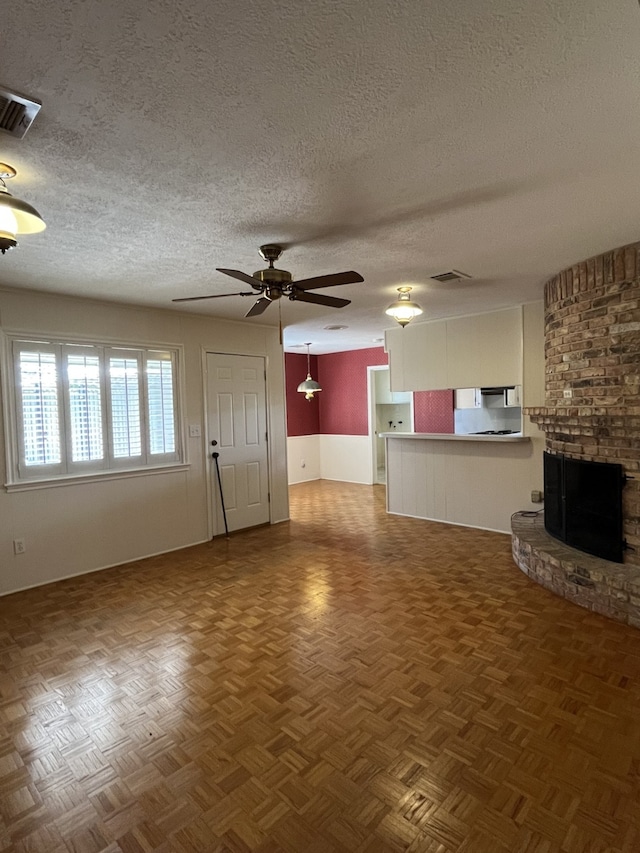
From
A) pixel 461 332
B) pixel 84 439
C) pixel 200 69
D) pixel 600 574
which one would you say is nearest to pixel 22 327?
pixel 84 439

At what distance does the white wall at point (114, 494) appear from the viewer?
3.85 m

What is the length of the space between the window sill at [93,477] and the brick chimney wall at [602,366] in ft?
11.9

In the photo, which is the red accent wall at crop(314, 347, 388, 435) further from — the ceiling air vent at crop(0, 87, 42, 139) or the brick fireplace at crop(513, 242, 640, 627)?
the ceiling air vent at crop(0, 87, 42, 139)

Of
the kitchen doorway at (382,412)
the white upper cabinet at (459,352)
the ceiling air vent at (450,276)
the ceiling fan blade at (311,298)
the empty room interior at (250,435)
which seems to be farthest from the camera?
the kitchen doorway at (382,412)

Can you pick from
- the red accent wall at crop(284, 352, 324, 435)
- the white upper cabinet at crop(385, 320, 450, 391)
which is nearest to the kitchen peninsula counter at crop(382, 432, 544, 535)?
the white upper cabinet at crop(385, 320, 450, 391)

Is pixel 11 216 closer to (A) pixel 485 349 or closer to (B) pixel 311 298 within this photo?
(B) pixel 311 298

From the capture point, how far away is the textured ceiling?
4.02 ft

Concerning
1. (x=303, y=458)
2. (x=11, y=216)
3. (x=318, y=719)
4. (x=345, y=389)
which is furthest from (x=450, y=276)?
(x=303, y=458)

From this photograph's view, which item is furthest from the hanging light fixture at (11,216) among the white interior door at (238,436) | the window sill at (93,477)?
the white interior door at (238,436)

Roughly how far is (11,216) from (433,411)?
6548 millimetres

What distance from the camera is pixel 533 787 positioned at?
173cm

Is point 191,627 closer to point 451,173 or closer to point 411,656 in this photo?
point 411,656

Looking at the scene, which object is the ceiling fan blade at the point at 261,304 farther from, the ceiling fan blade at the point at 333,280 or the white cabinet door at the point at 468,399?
the white cabinet door at the point at 468,399

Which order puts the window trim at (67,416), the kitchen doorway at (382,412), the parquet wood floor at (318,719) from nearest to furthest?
the parquet wood floor at (318,719) → the window trim at (67,416) → the kitchen doorway at (382,412)
